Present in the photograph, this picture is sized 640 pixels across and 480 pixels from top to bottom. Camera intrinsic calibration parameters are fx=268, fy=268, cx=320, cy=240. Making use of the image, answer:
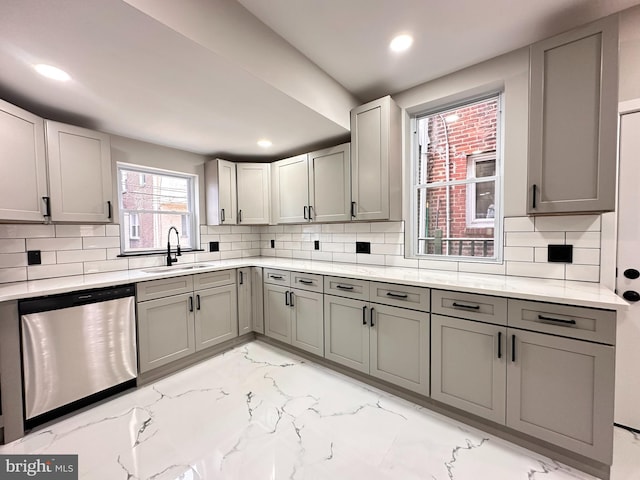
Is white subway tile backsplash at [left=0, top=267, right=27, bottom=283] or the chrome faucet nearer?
white subway tile backsplash at [left=0, top=267, right=27, bottom=283]

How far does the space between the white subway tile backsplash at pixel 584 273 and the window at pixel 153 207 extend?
364 centimetres

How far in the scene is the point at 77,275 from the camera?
94.6 inches

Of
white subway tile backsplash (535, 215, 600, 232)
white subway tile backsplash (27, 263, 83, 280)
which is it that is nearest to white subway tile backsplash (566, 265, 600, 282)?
white subway tile backsplash (535, 215, 600, 232)

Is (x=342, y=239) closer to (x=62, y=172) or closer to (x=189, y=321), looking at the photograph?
(x=189, y=321)

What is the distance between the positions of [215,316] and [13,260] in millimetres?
1611

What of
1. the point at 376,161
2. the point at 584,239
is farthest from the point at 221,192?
the point at 584,239

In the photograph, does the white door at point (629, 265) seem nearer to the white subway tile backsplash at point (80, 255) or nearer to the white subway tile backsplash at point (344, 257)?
the white subway tile backsplash at point (344, 257)

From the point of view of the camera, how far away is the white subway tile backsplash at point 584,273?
174 cm

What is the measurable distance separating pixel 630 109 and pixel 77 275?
430 centimetres

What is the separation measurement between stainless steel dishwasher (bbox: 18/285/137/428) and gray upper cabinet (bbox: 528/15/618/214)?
3.07m

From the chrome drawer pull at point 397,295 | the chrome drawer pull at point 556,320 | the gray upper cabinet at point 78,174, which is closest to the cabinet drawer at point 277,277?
the chrome drawer pull at point 397,295

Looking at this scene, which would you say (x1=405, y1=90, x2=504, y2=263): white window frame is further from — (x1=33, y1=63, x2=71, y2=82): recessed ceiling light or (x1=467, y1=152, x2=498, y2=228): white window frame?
(x1=33, y1=63, x2=71, y2=82): recessed ceiling light

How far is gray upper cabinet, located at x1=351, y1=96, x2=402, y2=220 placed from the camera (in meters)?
2.39

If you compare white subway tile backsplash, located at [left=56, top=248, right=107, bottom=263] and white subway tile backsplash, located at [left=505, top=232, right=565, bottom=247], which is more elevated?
white subway tile backsplash, located at [left=505, top=232, right=565, bottom=247]
